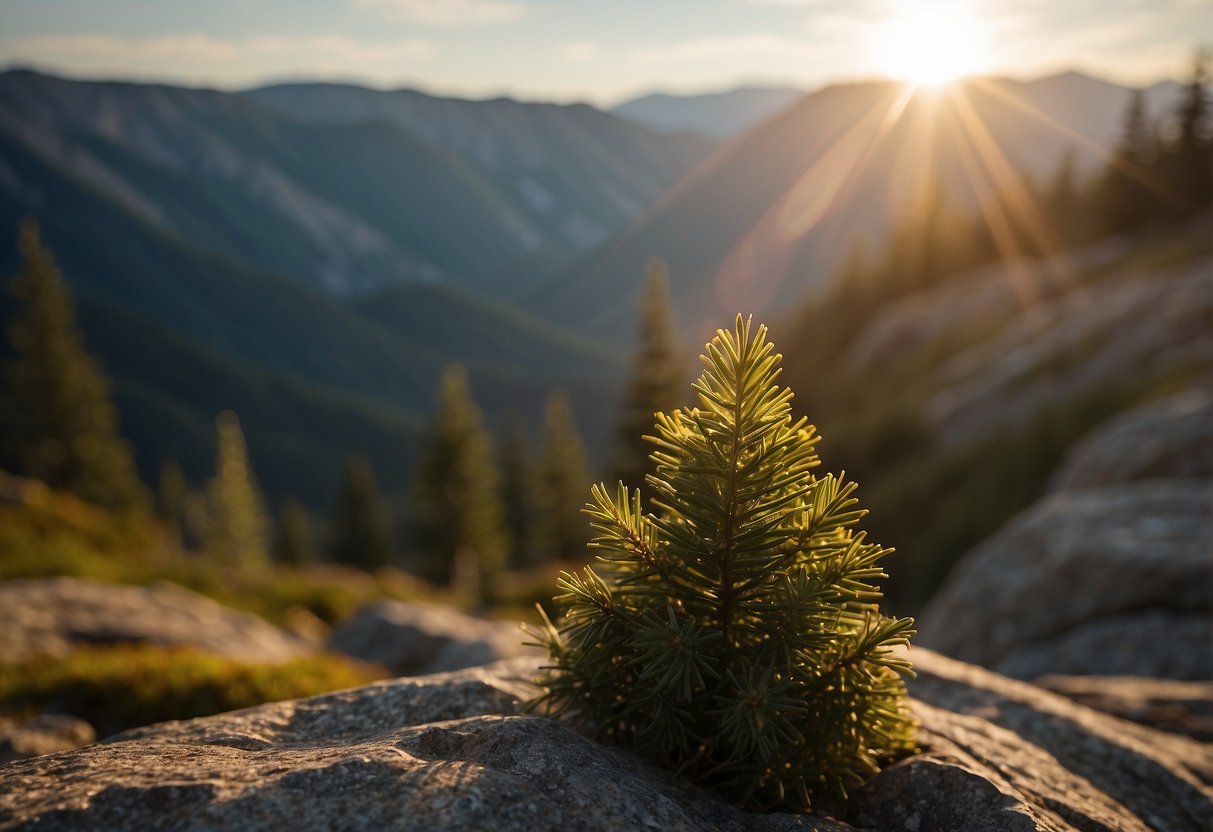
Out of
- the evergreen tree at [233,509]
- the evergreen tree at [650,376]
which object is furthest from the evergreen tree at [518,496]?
the evergreen tree at [650,376]

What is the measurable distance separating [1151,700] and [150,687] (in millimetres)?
8142

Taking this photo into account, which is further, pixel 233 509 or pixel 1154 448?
pixel 233 509

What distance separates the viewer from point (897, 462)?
98.4ft

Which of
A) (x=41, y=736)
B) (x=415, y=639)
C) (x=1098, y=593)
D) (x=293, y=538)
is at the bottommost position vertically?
(x=41, y=736)

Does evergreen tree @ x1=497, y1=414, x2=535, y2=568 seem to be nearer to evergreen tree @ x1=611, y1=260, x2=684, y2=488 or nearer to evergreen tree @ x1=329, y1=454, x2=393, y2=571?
evergreen tree @ x1=329, y1=454, x2=393, y2=571

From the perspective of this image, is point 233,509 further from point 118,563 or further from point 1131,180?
point 1131,180

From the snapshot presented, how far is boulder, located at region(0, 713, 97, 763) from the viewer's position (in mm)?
4703

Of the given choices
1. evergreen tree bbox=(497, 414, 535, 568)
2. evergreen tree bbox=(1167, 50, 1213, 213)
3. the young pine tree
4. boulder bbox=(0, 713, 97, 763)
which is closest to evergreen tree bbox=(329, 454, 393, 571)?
evergreen tree bbox=(497, 414, 535, 568)

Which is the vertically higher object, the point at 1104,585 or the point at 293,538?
the point at 293,538

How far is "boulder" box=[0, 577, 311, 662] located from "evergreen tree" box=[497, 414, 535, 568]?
155 ft

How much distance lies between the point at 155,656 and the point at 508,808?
20.2 ft

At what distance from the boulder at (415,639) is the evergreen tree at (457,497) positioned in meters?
29.9

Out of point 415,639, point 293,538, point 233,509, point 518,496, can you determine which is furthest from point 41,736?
point 293,538

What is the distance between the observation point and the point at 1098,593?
813cm
